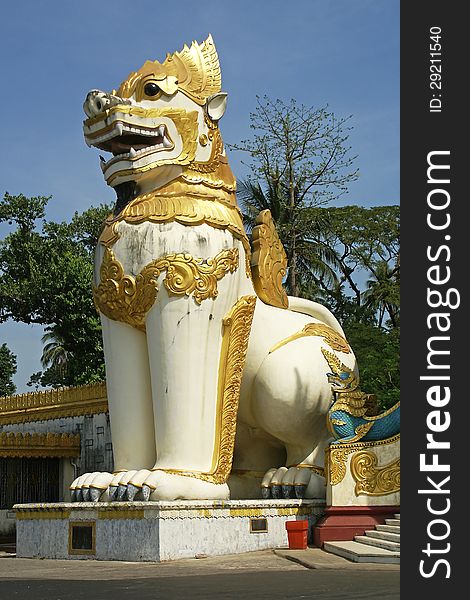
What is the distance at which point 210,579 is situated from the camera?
24.9 feet

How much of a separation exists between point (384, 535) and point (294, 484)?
4.45 ft

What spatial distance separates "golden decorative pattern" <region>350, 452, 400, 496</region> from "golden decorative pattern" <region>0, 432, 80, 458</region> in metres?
5.22

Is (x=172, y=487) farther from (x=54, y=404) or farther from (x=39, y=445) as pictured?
(x=54, y=404)

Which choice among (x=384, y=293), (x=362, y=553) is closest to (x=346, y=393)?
(x=362, y=553)

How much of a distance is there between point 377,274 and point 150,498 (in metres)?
18.5

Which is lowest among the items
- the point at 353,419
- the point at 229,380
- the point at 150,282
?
the point at 353,419

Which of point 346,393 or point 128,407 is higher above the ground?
point 346,393

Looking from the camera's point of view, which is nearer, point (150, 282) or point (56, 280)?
→ point (150, 282)

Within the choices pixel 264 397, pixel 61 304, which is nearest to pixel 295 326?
pixel 264 397

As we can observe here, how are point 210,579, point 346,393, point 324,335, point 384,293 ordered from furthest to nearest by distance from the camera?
point 384,293, point 324,335, point 346,393, point 210,579

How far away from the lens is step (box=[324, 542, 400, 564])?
9156 mm

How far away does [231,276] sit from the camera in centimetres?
1061

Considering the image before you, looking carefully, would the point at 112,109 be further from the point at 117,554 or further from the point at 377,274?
the point at 377,274

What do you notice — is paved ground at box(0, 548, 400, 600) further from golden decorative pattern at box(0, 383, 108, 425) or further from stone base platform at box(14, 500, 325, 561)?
golden decorative pattern at box(0, 383, 108, 425)
